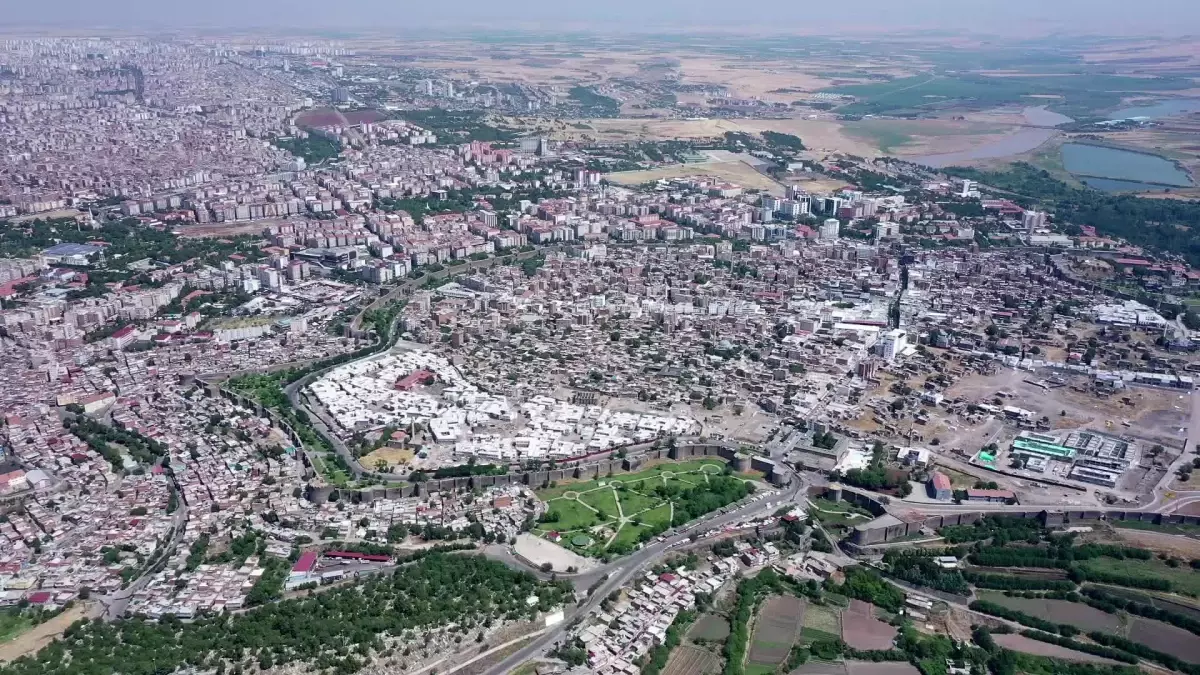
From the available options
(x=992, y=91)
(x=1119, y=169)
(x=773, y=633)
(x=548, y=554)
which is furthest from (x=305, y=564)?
(x=992, y=91)

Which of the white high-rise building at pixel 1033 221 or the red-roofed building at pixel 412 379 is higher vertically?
the white high-rise building at pixel 1033 221

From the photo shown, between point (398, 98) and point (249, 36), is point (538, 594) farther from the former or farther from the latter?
point (249, 36)

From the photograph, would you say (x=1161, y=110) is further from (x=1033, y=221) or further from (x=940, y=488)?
(x=940, y=488)

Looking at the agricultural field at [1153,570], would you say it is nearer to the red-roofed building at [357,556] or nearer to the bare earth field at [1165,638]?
the bare earth field at [1165,638]

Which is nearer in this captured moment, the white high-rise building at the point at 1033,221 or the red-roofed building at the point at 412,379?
the red-roofed building at the point at 412,379

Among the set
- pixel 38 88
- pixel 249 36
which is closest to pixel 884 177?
pixel 38 88

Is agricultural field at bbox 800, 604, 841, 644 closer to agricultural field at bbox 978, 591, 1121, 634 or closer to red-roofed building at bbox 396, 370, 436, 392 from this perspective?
agricultural field at bbox 978, 591, 1121, 634

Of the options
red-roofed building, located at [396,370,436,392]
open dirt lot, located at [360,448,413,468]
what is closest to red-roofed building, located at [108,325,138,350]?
red-roofed building, located at [396,370,436,392]

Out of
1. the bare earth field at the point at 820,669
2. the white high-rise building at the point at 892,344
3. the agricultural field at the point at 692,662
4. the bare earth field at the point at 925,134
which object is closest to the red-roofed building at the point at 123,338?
the agricultural field at the point at 692,662
